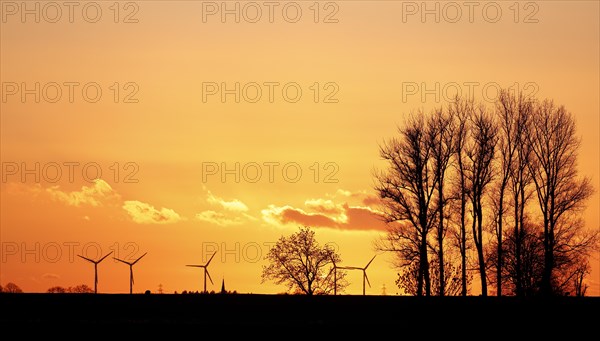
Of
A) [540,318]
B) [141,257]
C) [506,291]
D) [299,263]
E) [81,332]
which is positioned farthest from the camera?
[299,263]

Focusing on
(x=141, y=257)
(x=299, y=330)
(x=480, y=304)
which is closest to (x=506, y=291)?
(x=141, y=257)

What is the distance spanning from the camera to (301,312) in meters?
56.0

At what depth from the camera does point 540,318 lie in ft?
174

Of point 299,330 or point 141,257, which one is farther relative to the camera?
point 141,257

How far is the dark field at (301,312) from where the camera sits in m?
51.6

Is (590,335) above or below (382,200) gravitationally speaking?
below

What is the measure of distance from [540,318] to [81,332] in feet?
62.9

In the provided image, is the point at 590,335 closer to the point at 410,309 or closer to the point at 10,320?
the point at 410,309

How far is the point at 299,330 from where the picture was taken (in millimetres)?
50094

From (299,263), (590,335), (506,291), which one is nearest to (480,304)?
(590,335)

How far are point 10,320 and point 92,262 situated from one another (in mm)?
59401

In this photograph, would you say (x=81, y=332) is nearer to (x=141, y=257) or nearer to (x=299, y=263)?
(x=141, y=257)

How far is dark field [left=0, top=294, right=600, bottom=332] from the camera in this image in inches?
2031

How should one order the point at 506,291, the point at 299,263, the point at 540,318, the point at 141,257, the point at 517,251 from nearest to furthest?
the point at 540,318 < the point at 517,251 < the point at 506,291 < the point at 141,257 < the point at 299,263
